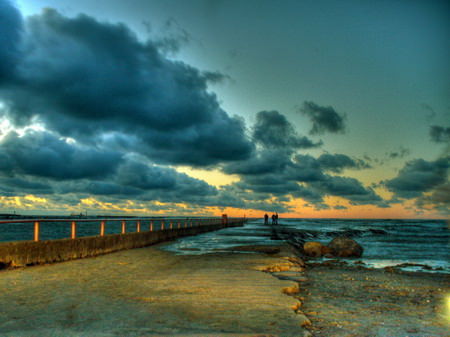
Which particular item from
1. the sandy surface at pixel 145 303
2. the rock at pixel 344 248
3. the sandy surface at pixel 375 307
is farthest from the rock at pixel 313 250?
the sandy surface at pixel 145 303

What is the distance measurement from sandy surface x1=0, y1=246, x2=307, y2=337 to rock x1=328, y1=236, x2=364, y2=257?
445 inches

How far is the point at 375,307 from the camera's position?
Result: 24.3ft

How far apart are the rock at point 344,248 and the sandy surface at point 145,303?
1129cm

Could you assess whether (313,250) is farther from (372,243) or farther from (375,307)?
(372,243)

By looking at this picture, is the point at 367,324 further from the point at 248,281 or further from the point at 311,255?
the point at 311,255

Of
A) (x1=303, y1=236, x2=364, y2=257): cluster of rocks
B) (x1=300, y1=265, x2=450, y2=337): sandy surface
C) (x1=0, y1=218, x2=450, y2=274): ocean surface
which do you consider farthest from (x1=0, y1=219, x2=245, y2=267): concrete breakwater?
(x1=303, y1=236, x2=364, y2=257): cluster of rocks

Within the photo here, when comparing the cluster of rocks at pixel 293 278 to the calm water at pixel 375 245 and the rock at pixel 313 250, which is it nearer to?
the calm water at pixel 375 245

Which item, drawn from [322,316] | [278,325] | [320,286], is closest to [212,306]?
[278,325]

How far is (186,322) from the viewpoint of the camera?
5.43m

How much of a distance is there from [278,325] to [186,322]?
1.31m

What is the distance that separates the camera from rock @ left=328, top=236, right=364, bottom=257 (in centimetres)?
2065

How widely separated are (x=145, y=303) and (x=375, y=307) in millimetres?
4411

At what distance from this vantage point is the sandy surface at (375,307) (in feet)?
18.8

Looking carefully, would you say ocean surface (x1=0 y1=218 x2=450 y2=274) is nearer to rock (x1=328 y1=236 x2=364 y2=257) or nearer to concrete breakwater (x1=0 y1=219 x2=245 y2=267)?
rock (x1=328 y1=236 x2=364 y2=257)
